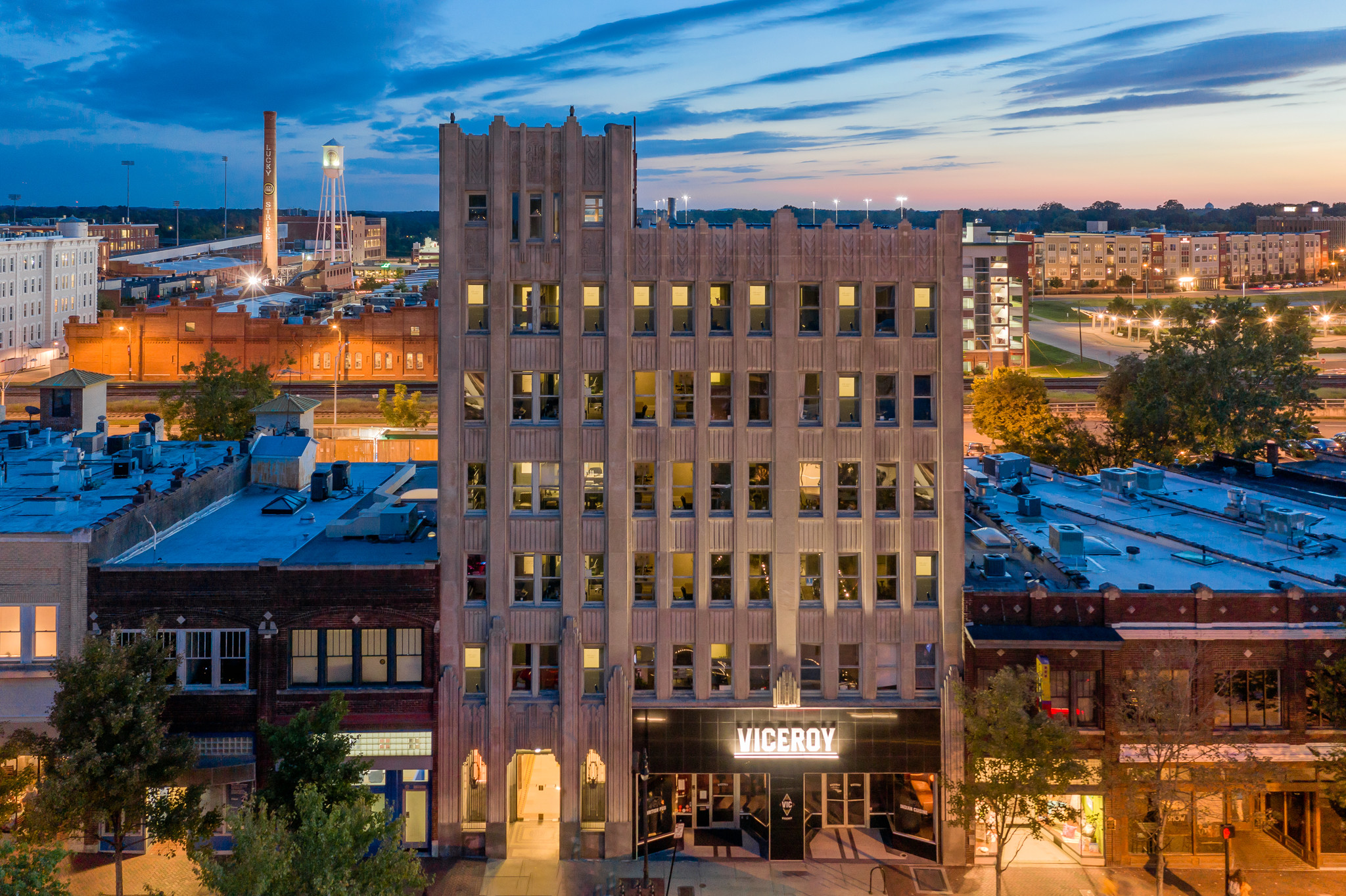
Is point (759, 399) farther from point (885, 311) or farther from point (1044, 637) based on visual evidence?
point (1044, 637)

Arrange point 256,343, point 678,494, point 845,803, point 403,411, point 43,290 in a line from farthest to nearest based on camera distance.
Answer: point 43,290, point 256,343, point 403,411, point 845,803, point 678,494

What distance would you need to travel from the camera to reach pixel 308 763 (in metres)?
31.4

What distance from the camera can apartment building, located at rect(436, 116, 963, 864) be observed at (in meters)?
36.9

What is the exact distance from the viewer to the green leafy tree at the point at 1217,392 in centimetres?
8531

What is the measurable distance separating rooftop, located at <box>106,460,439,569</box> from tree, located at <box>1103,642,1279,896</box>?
23.2 meters

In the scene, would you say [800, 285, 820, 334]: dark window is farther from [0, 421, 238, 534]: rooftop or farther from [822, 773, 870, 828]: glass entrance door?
[0, 421, 238, 534]: rooftop

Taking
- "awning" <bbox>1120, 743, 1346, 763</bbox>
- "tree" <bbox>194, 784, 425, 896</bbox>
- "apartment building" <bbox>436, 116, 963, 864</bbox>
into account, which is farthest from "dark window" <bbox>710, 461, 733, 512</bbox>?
"tree" <bbox>194, 784, 425, 896</bbox>

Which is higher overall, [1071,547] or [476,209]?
[476,209]

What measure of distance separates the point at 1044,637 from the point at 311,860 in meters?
23.0

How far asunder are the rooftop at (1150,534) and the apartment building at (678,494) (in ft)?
19.4

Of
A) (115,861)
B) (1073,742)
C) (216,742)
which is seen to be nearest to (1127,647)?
(1073,742)

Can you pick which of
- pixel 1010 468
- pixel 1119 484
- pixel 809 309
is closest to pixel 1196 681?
pixel 809 309

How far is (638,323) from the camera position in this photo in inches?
1490

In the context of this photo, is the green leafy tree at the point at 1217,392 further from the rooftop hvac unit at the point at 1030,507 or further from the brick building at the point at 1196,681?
the brick building at the point at 1196,681
